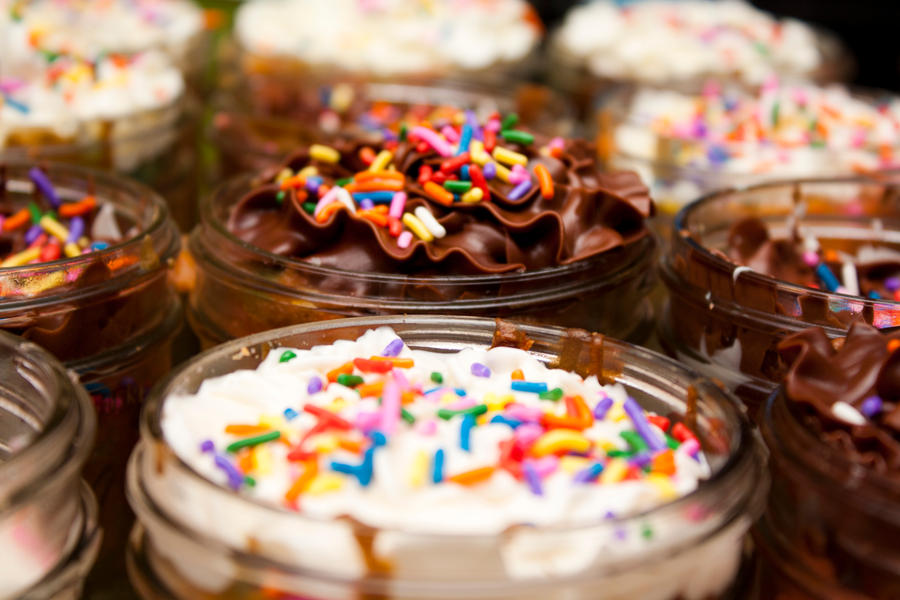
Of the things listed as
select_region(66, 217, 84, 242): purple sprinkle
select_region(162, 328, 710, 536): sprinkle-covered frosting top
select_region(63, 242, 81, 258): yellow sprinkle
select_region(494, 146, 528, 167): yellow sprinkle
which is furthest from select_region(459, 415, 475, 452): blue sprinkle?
select_region(66, 217, 84, 242): purple sprinkle

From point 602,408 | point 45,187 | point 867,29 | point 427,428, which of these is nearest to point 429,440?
point 427,428

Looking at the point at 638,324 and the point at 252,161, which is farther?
the point at 252,161

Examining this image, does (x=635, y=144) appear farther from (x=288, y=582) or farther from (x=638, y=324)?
(x=288, y=582)

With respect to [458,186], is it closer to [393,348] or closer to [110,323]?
[393,348]

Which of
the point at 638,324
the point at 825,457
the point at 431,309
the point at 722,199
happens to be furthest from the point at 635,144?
the point at 825,457

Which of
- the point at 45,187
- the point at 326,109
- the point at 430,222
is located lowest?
the point at 326,109

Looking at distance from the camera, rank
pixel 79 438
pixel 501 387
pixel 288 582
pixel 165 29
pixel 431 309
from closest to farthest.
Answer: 1. pixel 288 582
2. pixel 79 438
3. pixel 501 387
4. pixel 431 309
5. pixel 165 29

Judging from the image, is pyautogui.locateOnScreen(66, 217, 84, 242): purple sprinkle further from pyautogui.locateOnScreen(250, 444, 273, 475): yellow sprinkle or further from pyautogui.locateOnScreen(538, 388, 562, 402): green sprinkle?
pyautogui.locateOnScreen(538, 388, 562, 402): green sprinkle
